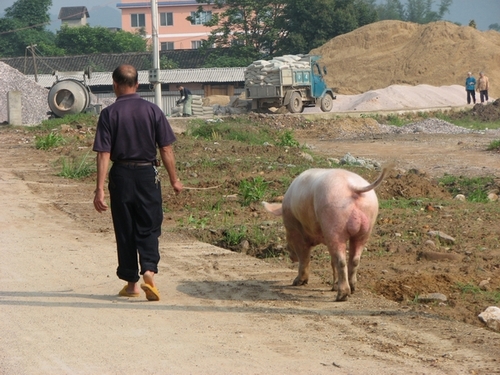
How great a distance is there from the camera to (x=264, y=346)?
569cm

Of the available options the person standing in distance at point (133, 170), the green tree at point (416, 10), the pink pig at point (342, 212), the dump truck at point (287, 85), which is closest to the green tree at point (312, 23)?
the dump truck at point (287, 85)

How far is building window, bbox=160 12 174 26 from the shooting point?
350ft

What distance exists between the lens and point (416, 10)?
318 ft

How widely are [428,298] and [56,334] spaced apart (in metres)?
2.86

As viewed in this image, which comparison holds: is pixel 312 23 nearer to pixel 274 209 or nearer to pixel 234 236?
pixel 234 236

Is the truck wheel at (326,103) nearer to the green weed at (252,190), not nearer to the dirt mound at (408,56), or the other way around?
the dirt mound at (408,56)

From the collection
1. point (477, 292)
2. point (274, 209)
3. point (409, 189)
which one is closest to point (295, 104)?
point (409, 189)

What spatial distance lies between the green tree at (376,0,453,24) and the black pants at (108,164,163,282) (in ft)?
291

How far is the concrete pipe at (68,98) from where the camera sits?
32969mm

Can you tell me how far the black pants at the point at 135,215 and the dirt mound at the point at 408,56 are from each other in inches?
1792

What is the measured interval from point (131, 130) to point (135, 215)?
67 centimetres

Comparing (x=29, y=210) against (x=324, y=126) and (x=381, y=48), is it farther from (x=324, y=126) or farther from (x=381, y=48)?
(x=381, y=48)

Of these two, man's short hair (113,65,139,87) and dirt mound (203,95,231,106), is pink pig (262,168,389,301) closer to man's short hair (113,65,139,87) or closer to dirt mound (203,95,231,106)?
man's short hair (113,65,139,87)

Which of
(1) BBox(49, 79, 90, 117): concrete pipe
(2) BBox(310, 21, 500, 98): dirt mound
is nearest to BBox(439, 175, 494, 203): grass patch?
(1) BBox(49, 79, 90, 117): concrete pipe
